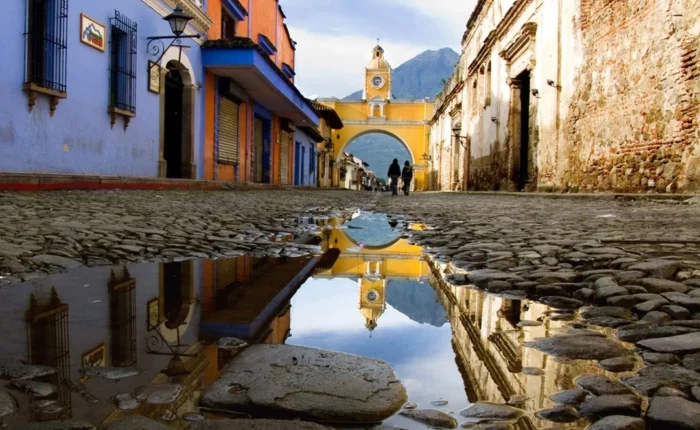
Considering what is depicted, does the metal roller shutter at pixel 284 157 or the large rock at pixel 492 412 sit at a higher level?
the metal roller shutter at pixel 284 157

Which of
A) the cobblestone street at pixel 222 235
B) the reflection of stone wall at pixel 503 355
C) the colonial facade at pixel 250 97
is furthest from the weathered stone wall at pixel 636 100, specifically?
the colonial facade at pixel 250 97

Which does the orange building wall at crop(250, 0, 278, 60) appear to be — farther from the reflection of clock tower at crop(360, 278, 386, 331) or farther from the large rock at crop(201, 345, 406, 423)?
the large rock at crop(201, 345, 406, 423)

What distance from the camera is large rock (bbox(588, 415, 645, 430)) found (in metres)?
0.99

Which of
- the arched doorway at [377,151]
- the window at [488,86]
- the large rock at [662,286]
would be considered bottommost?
the large rock at [662,286]

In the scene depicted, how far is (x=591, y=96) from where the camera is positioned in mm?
10836

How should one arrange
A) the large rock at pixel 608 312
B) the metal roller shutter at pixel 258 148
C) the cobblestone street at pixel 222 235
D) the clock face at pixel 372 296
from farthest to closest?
the metal roller shutter at pixel 258 148 → the cobblestone street at pixel 222 235 → the clock face at pixel 372 296 → the large rock at pixel 608 312

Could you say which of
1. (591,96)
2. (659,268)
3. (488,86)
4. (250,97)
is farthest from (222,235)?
(488,86)

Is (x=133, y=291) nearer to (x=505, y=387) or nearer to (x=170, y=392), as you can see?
(x=170, y=392)

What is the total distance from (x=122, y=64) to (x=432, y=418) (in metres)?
9.95

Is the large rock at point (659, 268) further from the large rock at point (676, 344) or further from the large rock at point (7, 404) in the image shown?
the large rock at point (7, 404)

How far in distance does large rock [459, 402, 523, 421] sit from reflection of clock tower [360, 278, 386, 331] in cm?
67

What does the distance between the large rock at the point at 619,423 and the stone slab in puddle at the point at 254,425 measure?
485 mm

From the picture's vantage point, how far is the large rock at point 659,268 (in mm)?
2348

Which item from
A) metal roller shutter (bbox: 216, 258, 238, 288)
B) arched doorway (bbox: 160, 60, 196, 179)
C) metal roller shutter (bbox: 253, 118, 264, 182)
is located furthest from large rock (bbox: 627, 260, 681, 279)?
metal roller shutter (bbox: 253, 118, 264, 182)
